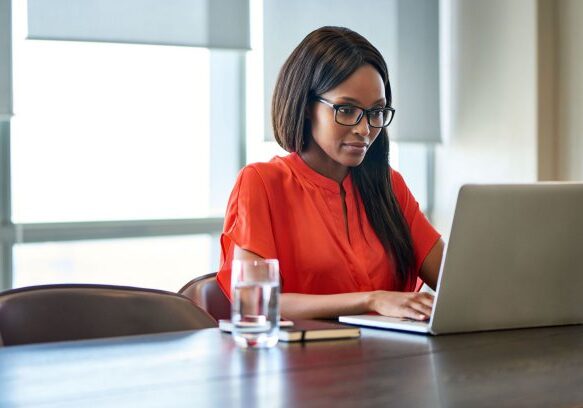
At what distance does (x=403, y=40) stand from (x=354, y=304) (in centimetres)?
308

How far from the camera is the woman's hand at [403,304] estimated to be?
5.97 ft

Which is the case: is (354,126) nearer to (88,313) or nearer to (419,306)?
(419,306)

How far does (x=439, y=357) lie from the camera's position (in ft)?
4.90

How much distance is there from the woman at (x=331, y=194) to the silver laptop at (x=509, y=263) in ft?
1.48

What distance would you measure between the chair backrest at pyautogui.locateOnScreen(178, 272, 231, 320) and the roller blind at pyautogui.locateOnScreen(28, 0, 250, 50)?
5.98 ft

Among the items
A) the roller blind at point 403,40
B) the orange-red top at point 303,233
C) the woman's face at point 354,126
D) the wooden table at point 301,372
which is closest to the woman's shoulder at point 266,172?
the orange-red top at point 303,233

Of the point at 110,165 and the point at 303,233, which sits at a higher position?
the point at 110,165

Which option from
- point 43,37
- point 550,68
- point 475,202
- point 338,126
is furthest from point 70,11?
point 475,202

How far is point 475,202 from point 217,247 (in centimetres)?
271

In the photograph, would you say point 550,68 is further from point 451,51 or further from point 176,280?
point 176,280

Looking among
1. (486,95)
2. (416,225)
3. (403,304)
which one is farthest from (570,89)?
(403,304)

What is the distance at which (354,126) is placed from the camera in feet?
7.73

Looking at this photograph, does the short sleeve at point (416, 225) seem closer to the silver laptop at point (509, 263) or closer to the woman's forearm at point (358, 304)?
the woman's forearm at point (358, 304)

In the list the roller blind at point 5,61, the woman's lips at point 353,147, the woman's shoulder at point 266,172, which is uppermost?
the roller blind at point 5,61
